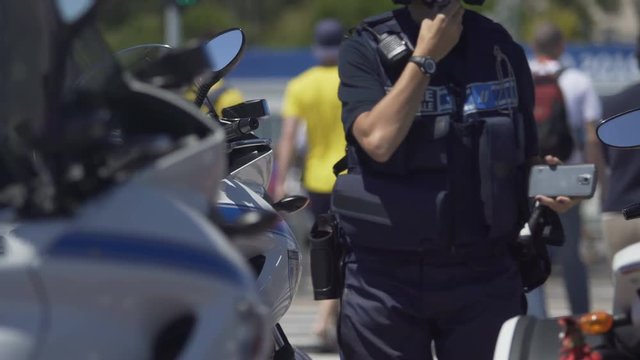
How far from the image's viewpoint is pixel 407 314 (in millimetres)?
3705

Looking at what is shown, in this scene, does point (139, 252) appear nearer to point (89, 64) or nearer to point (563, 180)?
point (89, 64)

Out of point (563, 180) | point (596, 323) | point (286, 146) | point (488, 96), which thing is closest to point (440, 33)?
point (488, 96)

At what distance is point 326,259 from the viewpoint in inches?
152

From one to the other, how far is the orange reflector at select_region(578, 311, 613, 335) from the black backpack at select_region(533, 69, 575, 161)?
5053 mm

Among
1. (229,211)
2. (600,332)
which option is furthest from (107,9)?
(600,332)

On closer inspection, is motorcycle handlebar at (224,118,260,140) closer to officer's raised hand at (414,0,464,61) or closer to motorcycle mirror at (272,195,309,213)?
motorcycle mirror at (272,195,309,213)

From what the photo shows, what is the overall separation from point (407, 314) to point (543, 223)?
477 mm

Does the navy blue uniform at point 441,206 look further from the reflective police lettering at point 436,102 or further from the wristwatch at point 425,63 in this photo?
the wristwatch at point 425,63

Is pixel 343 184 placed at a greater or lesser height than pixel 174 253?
lesser

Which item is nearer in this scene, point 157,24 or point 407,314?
point 407,314

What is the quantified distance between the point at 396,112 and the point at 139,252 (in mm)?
1536

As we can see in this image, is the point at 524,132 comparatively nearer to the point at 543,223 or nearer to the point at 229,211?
the point at 543,223

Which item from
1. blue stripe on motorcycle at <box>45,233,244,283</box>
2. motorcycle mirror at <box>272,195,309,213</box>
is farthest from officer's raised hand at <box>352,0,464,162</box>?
blue stripe on motorcycle at <box>45,233,244,283</box>

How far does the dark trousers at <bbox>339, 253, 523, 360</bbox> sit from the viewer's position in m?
3.67
